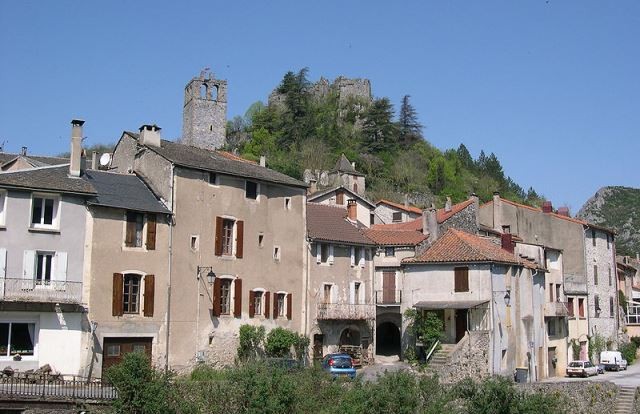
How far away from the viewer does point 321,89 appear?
12812 centimetres

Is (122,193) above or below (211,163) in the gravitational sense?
below

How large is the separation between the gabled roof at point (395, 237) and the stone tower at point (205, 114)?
165 feet

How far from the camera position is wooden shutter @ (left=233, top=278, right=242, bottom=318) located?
38.1 meters

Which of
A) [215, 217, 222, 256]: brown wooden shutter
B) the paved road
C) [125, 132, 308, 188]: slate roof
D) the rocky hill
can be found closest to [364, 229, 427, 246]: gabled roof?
[125, 132, 308, 188]: slate roof

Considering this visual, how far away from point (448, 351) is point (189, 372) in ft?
45.4

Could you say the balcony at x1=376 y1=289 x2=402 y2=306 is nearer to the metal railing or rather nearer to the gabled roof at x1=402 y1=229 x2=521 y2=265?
the gabled roof at x1=402 y1=229 x2=521 y2=265

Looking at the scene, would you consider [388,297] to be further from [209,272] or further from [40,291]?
[40,291]

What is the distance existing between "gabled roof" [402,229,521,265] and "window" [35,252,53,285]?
19870 mm

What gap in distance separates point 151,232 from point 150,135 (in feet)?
21.2

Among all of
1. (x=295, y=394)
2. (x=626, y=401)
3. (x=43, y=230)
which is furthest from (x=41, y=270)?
(x=626, y=401)

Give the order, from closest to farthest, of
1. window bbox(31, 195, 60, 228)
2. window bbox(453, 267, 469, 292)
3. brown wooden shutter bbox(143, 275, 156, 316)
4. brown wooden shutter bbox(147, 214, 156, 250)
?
window bbox(31, 195, 60, 228) → brown wooden shutter bbox(143, 275, 156, 316) → brown wooden shutter bbox(147, 214, 156, 250) → window bbox(453, 267, 469, 292)

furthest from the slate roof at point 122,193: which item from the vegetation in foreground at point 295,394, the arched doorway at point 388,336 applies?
the arched doorway at point 388,336

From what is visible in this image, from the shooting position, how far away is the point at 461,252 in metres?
43.1

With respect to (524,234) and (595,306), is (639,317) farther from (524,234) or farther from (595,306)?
(524,234)
